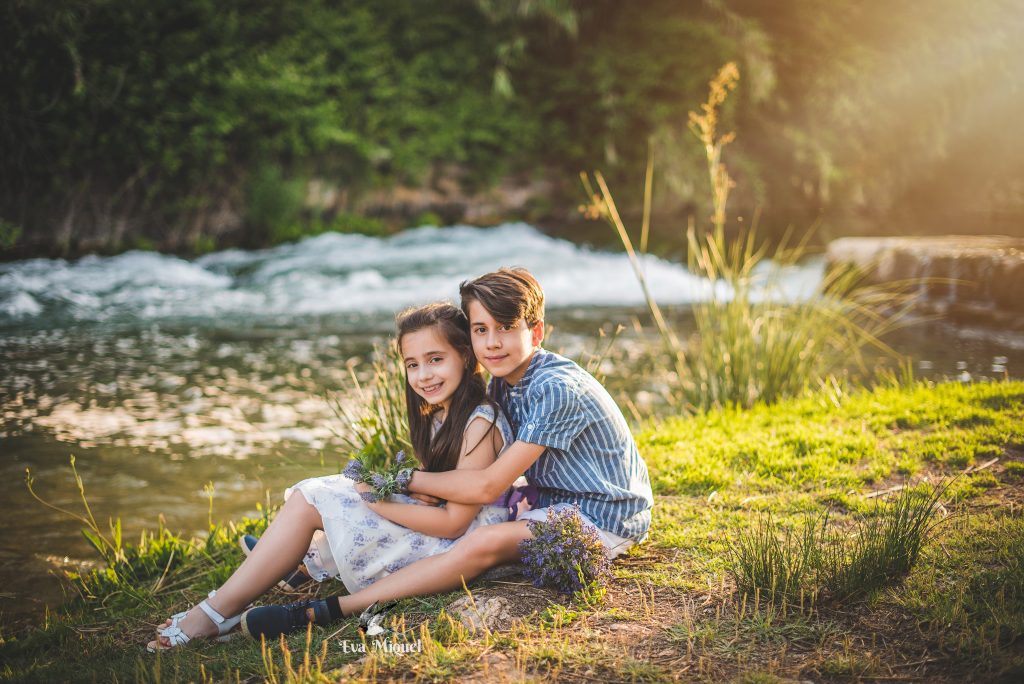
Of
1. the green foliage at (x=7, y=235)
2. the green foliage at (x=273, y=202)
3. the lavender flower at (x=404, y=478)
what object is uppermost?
the green foliage at (x=273, y=202)

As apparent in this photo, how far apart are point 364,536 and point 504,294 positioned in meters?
1.05

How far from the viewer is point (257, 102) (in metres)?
12.7

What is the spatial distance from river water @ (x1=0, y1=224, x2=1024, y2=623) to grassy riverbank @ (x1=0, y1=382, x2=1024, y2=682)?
523mm

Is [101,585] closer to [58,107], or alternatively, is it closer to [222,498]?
[222,498]

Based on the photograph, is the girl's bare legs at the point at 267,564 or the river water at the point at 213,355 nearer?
the girl's bare legs at the point at 267,564

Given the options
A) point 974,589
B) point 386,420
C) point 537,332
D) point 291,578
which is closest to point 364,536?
point 291,578

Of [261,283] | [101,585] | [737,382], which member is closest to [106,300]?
[261,283]

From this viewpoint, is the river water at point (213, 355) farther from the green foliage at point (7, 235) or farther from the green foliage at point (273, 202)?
the green foliage at point (273, 202)

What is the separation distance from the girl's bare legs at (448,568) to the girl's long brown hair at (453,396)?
314 millimetres

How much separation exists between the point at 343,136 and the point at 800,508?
11898 mm

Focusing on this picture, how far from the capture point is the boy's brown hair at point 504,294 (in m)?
2.66

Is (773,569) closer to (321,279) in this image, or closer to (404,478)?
(404,478)

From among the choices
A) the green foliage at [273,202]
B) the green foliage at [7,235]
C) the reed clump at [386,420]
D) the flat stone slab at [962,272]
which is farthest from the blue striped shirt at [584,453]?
the green foliage at [273,202]

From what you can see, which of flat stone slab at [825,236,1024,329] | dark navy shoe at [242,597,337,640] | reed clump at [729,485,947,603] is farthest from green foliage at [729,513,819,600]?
flat stone slab at [825,236,1024,329]
